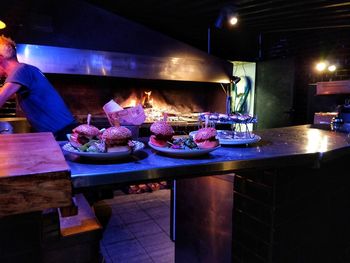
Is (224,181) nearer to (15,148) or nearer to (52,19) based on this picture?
(15,148)

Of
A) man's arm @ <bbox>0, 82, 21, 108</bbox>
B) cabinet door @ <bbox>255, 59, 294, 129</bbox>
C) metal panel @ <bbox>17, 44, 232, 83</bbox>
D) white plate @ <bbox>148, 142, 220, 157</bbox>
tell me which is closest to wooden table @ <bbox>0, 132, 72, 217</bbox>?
white plate @ <bbox>148, 142, 220, 157</bbox>

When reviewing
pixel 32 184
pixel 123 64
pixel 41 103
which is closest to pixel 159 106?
pixel 123 64

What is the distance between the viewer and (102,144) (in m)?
1.03

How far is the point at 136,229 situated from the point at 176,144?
7.63 ft

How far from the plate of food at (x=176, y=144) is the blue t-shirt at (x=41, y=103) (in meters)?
1.59

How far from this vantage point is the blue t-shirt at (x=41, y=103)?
92.7 inches

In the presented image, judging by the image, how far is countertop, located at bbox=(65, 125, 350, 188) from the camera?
0.88 metres

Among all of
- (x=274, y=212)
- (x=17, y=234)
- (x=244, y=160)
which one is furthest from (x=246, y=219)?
(x=17, y=234)

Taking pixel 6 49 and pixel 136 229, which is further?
pixel 136 229

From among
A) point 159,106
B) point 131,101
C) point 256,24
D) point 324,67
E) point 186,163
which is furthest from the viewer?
point 256,24

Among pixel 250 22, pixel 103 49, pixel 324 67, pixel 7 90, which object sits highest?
pixel 250 22

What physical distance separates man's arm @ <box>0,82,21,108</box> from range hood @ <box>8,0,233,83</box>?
5.63 feet

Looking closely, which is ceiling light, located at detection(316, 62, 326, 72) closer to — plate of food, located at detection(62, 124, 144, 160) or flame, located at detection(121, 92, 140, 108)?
flame, located at detection(121, 92, 140, 108)

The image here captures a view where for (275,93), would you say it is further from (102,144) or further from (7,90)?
(102,144)
